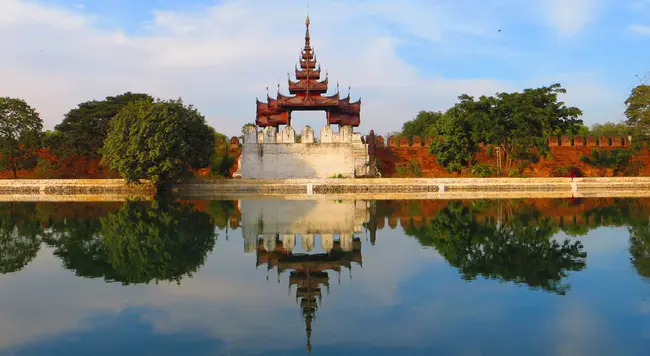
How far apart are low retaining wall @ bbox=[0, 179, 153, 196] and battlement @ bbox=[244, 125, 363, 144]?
287 inches

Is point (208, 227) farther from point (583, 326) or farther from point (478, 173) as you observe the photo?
Answer: point (478, 173)

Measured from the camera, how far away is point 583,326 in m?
6.27

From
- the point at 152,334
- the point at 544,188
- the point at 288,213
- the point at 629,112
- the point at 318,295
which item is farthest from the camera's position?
the point at 629,112

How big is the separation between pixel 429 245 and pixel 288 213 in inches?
276

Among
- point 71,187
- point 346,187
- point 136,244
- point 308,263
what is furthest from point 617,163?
point 136,244

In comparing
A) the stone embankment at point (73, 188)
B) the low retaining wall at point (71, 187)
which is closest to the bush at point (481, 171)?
the stone embankment at point (73, 188)

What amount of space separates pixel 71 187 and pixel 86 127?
571 centimetres

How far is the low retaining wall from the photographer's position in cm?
2909

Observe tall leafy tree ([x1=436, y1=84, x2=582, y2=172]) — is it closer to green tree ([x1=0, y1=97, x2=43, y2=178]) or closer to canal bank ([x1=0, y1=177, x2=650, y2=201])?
canal bank ([x1=0, y1=177, x2=650, y2=201])

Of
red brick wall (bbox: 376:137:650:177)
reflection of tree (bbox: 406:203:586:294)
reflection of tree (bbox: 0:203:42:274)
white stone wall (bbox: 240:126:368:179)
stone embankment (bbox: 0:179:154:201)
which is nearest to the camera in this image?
reflection of tree (bbox: 406:203:586:294)

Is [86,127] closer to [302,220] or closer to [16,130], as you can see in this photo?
[16,130]

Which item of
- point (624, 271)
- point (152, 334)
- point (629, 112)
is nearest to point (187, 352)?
point (152, 334)

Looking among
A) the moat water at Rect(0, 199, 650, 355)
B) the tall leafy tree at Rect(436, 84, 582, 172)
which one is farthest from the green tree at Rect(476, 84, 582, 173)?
the moat water at Rect(0, 199, 650, 355)

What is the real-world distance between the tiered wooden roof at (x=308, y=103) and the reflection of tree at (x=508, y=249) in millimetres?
19426
